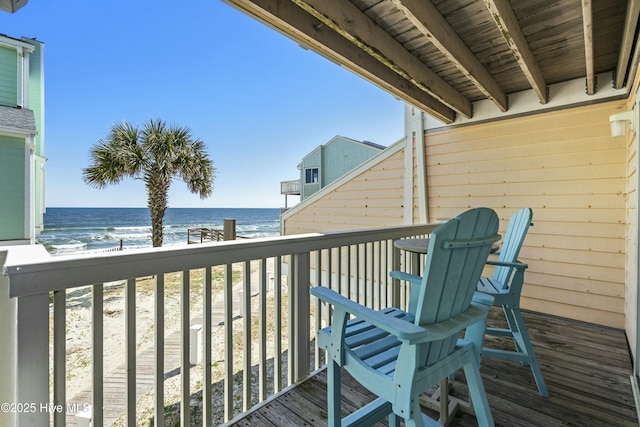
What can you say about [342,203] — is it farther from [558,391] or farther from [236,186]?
[236,186]

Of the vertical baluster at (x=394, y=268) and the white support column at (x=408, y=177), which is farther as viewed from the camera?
the white support column at (x=408, y=177)

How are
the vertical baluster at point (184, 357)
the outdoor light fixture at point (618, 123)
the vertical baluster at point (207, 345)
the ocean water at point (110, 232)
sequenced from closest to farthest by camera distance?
→ the vertical baluster at point (184, 357)
the vertical baluster at point (207, 345)
the outdoor light fixture at point (618, 123)
the ocean water at point (110, 232)

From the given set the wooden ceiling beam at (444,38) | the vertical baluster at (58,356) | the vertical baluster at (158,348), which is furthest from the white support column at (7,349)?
the wooden ceiling beam at (444,38)

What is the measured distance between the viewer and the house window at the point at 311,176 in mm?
14406

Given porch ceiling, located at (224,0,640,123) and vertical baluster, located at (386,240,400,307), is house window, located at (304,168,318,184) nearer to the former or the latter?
porch ceiling, located at (224,0,640,123)

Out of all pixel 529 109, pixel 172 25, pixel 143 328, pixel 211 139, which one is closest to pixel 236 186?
pixel 211 139

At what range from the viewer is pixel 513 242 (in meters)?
2.00

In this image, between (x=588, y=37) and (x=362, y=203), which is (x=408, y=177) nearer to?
(x=362, y=203)

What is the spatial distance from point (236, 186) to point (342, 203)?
30446 millimetres

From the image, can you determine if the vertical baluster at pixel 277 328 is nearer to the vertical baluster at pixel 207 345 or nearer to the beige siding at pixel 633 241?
the vertical baluster at pixel 207 345

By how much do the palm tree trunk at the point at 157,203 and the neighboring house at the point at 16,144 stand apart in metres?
2.32

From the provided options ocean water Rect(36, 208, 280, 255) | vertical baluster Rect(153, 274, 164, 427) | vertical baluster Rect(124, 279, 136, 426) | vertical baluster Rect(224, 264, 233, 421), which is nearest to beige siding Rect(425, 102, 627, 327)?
vertical baluster Rect(224, 264, 233, 421)

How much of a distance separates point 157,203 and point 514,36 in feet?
27.4

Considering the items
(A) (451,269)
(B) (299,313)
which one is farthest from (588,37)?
(B) (299,313)
